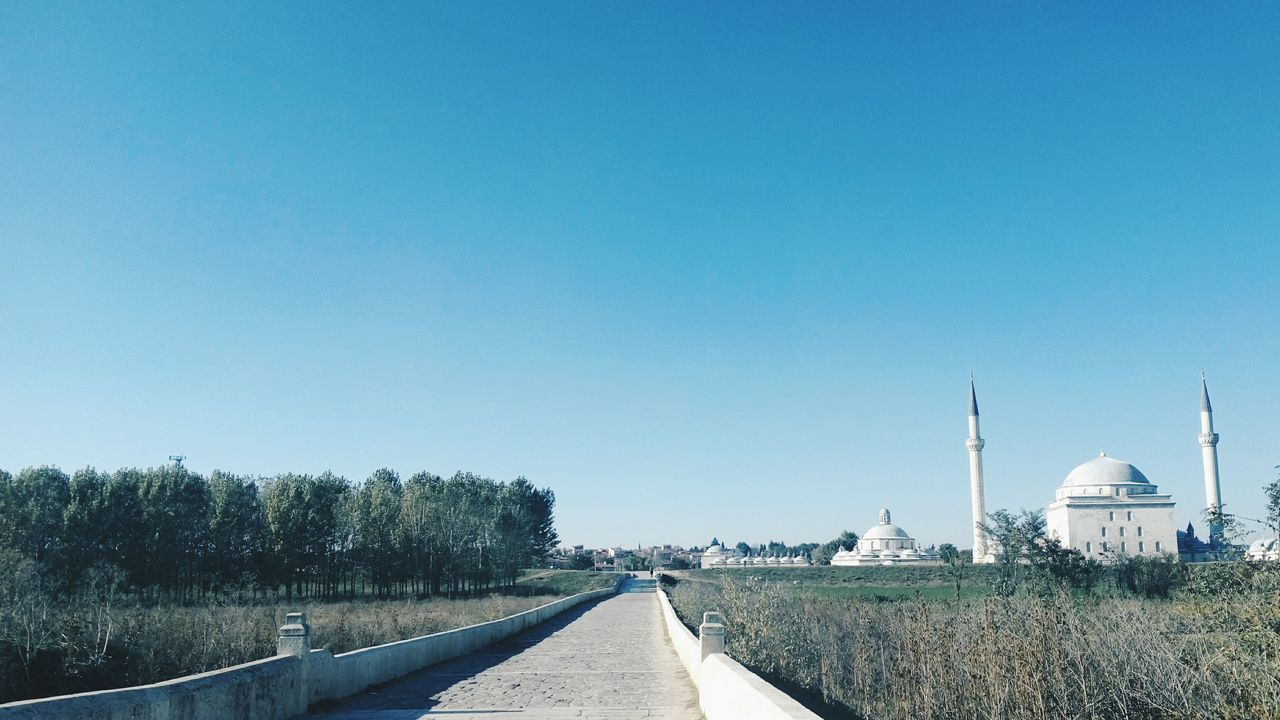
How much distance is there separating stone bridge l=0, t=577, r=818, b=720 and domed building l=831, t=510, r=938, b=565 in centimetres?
9365

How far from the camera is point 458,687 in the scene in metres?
12.2

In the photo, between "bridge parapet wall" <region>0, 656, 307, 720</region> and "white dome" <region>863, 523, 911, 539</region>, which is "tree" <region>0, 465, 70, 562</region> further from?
"white dome" <region>863, 523, 911, 539</region>

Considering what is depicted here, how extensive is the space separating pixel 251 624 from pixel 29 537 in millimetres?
30964

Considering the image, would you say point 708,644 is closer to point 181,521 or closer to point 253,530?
point 181,521

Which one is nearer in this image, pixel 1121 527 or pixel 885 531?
pixel 1121 527

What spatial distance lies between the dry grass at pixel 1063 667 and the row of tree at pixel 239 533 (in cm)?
3647

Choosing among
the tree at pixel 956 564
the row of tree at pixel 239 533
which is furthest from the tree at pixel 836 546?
the row of tree at pixel 239 533

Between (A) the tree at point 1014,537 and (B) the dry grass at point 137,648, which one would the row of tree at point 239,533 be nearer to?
(B) the dry grass at point 137,648

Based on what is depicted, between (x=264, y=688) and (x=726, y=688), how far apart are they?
14.8 ft

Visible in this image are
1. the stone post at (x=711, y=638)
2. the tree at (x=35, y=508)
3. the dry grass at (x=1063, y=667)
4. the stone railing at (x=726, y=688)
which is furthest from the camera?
the tree at (x=35, y=508)

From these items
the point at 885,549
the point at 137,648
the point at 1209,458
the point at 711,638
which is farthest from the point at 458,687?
the point at 885,549

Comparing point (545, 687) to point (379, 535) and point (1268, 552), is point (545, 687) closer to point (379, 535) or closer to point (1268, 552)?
point (1268, 552)

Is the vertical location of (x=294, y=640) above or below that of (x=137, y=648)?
above

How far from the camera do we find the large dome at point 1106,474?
91750 millimetres
